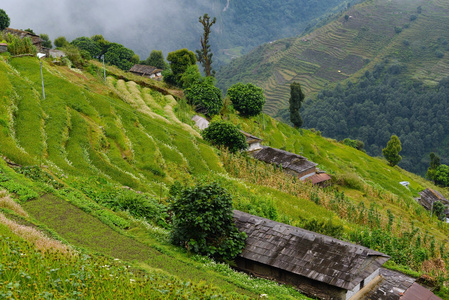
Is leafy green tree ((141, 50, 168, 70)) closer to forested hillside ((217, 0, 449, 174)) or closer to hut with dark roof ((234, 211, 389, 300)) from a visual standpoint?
forested hillside ((217, 0, 449, 174))

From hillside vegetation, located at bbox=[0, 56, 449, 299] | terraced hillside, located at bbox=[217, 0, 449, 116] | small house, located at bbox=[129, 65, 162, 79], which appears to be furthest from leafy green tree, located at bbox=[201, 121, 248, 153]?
terraced hillside, located at bbox=[217, 0, 449, 116]

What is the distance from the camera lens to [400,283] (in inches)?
661

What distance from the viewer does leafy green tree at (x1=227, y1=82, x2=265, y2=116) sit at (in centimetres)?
6681

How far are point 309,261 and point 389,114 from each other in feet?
430

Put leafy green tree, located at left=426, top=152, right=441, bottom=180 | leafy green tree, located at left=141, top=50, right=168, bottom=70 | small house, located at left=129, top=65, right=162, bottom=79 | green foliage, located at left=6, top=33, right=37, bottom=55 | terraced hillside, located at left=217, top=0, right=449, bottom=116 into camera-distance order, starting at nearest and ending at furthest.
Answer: green foliage, located at left=6, top=33, right=37, bottom=55
small house, located at left=129, top=65, right=162, bottom=79
leafy green tree, located at left=426, top=152, right=441, bottom=180
leafy green tree, located at left=141, top=50, right=168, bottom=70
terraced hillside, located at left=217, top=0, right=449, bottom=116

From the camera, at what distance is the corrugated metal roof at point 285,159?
4691 cm

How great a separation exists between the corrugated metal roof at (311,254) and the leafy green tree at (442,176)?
8130cm

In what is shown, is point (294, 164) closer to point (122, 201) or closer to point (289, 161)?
point (289, 161)

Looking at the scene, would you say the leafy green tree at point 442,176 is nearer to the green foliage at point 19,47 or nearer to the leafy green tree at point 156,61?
the leafy green tree at point 156,61

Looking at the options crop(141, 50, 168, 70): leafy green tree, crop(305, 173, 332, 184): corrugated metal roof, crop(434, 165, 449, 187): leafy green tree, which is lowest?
crop(434, 165, 449, 187): leafy green tree

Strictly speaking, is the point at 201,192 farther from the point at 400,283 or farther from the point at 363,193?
the point at 363,193

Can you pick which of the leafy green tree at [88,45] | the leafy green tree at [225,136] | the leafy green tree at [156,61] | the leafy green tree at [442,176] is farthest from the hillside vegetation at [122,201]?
the leafy green tree at [156,61]

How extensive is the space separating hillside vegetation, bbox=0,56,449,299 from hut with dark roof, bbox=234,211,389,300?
848 mm

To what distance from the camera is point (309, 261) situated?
617 inches
